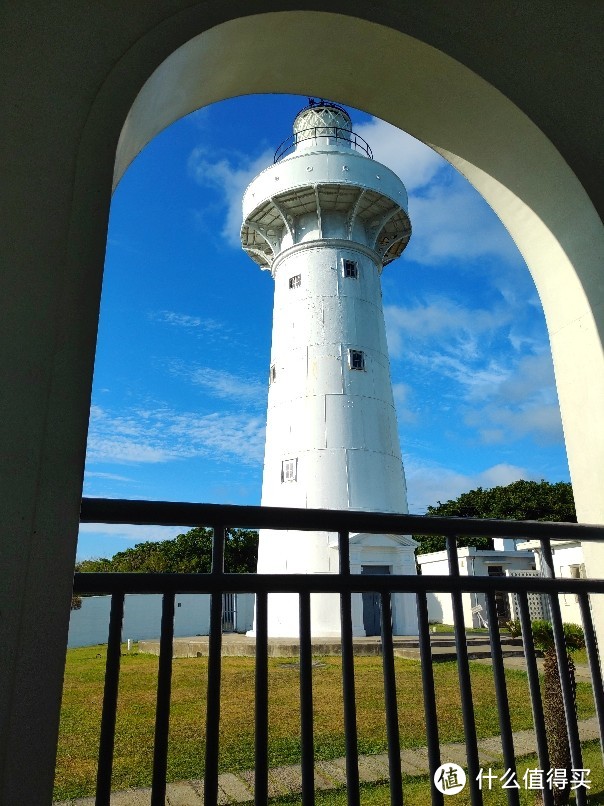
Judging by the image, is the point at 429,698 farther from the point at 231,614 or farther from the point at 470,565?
the point at 470,565

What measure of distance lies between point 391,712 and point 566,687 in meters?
0.50

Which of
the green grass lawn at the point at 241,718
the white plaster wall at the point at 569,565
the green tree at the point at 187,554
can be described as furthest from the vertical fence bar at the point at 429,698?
the green tree at the point at 187,554

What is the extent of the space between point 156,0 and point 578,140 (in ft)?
4.31

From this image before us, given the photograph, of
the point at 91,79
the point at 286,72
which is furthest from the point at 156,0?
the point at 286,72

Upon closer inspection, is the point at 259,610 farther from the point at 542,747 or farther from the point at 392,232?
the point at 392,232

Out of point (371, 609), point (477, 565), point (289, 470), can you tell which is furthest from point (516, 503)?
point (289, 470)

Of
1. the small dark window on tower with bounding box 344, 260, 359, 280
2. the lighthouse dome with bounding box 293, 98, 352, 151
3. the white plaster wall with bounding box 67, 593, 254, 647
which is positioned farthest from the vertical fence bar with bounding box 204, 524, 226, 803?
the lighthouse dome with bounding box 293, 98, 352, 151

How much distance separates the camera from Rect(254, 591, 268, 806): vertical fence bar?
1.08m

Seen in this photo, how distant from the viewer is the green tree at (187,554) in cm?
2156

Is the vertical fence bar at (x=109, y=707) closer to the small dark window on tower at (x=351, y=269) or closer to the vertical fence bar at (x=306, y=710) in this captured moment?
the vertical fence bar at (x=306, y=710)

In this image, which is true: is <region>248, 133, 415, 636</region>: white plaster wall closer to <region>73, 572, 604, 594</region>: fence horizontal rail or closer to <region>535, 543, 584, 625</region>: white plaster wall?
<region>535, 543, 584, 625</region>: white plaster wall

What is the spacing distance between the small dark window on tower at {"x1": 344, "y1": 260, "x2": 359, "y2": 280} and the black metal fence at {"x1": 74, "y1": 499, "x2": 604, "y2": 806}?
11342 millimetres

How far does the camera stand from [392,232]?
1372 cm

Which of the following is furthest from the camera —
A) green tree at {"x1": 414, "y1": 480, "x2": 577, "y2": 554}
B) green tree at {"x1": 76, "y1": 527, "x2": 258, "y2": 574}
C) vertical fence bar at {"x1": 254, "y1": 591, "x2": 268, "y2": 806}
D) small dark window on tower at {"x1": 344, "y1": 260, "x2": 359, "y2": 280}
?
green tree at {"x1": 414, "y1": 480, "x2": 577, "y2": 554}
